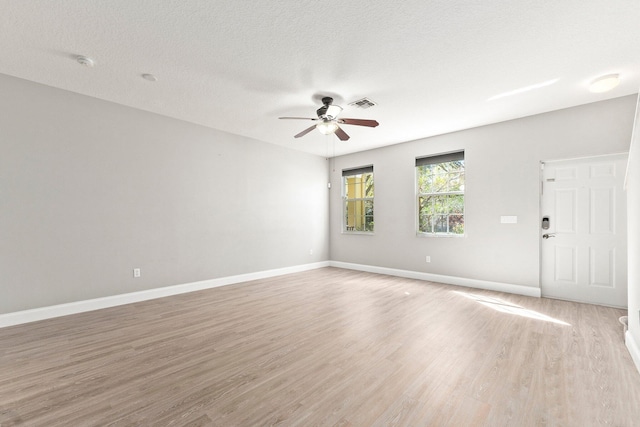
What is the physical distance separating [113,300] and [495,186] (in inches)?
246

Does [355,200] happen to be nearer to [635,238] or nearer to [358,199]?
[358,199]

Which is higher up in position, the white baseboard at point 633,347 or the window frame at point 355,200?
the window frame at point 355,200

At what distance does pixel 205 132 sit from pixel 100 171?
1719 millimetres

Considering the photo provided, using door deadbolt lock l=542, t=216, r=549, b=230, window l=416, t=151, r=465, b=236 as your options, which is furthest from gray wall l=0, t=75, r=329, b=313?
door deadbolt lock l=542, t=216, r=549, b=230

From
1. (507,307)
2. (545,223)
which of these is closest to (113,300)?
(507,307)

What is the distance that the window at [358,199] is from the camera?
21.5 feet

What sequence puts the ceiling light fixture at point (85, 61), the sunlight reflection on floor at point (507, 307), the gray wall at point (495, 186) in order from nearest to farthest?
the ceiling light fixture at point (85, 61) → the sunlight reflection on floor at point (507, 307) → the gray wall at point (495, 186)

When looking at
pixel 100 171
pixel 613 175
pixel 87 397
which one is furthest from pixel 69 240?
pixel 613 175

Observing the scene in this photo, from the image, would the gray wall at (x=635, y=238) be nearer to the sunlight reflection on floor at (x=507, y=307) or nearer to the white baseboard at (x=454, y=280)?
the sunlight reflection on floor at (x=507, y=307)

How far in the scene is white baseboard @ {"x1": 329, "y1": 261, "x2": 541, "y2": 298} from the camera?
4.32 meters

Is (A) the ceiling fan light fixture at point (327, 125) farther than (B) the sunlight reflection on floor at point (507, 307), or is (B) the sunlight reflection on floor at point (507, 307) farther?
(A) the ceiling fan light fixture at point (327, 125)

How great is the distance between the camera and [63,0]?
6.76 ft

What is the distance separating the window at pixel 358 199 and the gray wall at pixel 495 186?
0.40 metres

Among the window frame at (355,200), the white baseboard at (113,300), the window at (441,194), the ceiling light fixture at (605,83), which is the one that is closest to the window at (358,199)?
the window frame at (355,200)
